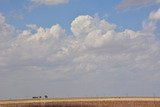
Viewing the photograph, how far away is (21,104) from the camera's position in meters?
146

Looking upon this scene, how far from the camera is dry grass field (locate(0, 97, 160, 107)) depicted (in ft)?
406

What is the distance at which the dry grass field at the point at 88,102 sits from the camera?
124 metres

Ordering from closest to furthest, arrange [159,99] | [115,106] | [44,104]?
[159,99] < [115,106] < [44,104]

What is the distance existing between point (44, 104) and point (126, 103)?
2829cm

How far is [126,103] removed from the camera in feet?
421

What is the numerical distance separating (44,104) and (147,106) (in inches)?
1418

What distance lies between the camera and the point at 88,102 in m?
137

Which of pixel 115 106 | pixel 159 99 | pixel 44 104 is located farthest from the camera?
pixel 44 104

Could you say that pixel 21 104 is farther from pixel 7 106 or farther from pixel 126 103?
pixel 126 103

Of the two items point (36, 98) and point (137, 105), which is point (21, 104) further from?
point (137, 105)

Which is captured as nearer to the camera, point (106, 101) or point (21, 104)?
point (106, 101)

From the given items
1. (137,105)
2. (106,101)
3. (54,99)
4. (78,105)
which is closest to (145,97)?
(137,105)

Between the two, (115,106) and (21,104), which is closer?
(115,106)

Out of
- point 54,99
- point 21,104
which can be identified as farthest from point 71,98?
point 21,104
